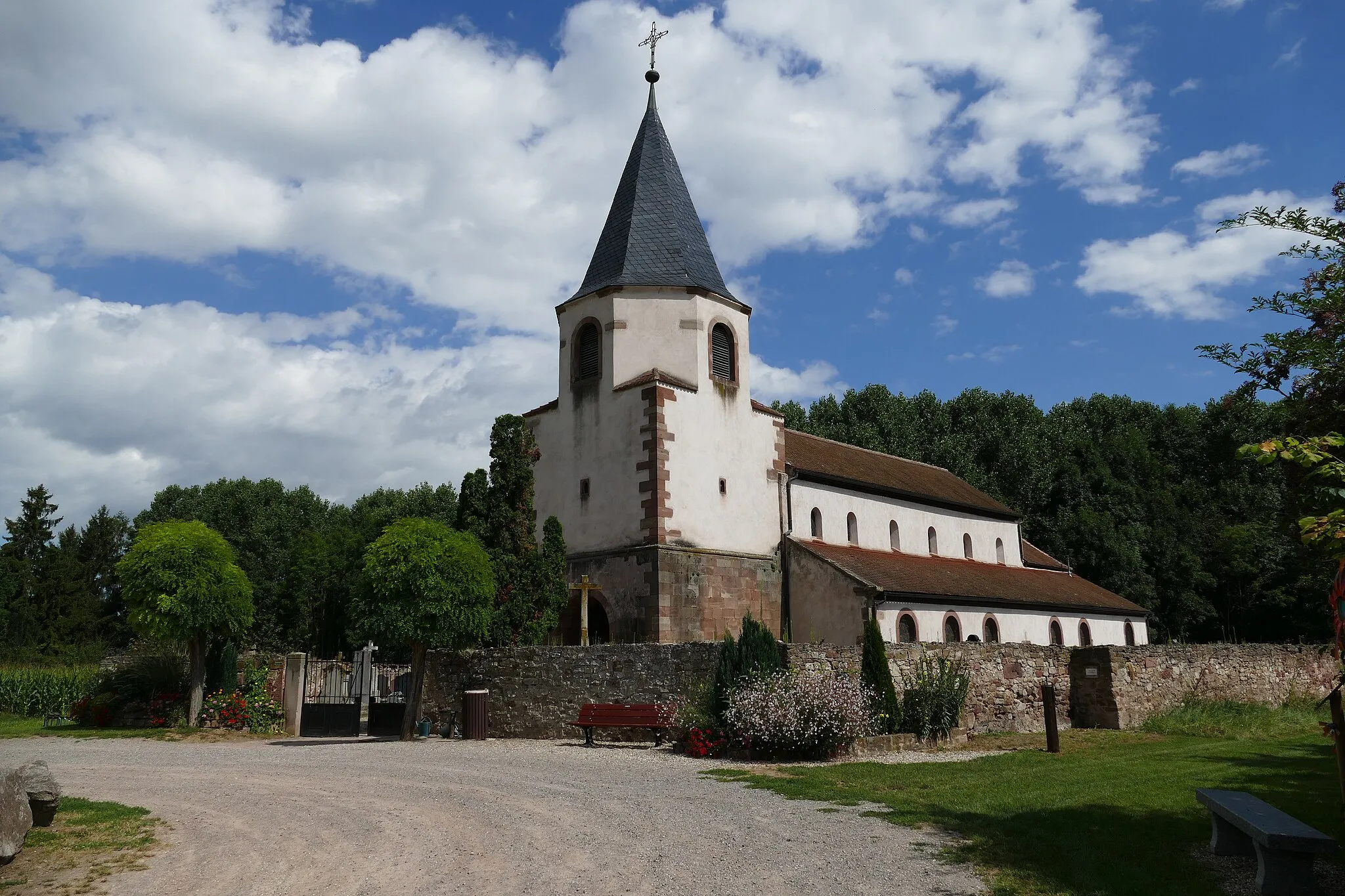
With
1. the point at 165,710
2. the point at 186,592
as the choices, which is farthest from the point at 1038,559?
the point at 165,710

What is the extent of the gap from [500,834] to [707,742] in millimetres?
8240

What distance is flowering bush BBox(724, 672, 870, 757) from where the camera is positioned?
16.5 meters

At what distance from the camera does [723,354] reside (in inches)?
1135

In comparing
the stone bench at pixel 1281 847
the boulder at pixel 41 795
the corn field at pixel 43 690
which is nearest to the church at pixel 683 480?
the corn field at pixel 43 690

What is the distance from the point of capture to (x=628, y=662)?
20.5m

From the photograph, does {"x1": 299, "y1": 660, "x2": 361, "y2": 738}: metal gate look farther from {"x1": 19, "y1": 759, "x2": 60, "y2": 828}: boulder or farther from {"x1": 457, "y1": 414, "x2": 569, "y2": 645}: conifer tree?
{"x1": 19, "y1": 759, "x2": 60, "y2": 828}: boulder

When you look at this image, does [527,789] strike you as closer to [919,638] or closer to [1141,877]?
[1141,877]

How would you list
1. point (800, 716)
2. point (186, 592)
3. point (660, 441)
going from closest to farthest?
point (800, 716)
point (186, 592)
point (660, 441)

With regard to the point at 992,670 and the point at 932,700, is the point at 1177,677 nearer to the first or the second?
the point at 992,670

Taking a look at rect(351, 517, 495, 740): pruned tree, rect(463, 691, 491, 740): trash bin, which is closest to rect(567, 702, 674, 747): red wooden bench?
rect(463, 691, 491, 740): trash bin

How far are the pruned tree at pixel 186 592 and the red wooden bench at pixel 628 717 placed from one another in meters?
10.7

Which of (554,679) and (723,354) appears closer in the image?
(554,679)

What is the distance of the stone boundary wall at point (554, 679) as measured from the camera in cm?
1984

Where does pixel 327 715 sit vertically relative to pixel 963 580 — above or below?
below
